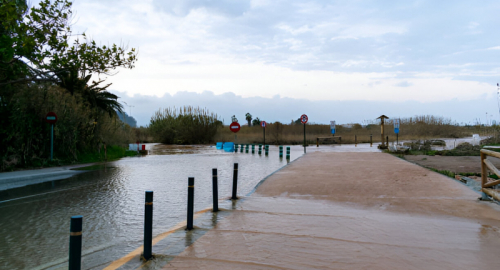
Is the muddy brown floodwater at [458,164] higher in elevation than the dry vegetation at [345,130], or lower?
lower

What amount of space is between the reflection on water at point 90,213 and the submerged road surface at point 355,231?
1306 mm

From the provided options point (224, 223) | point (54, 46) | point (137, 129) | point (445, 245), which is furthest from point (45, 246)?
point (137, 129)

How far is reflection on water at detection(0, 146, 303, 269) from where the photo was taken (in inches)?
206

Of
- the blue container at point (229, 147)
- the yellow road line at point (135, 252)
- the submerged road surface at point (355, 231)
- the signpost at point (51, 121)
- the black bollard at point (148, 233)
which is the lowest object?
the yellow road line at point (135, 252)

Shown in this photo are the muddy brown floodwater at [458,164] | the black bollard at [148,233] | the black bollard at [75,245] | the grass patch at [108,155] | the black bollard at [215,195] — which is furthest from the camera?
the grass patch at [108,155]

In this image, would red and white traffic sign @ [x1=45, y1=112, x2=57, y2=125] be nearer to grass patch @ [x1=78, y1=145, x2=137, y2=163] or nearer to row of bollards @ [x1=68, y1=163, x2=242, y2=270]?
grass patch @ [x1=78, y1=145, x2=137, y2=163]

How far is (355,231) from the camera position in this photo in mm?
5930

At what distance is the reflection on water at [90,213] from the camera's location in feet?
17.1

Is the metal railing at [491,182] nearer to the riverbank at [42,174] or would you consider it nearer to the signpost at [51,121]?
the riverbank at [42,174]

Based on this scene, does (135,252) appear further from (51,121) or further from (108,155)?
(108,155)

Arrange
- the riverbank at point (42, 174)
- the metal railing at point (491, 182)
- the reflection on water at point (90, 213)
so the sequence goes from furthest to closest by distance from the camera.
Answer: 1. the riverbank at point (42, 174)
2. the metal railing at point (491, 182)
3. the reflection on water at point (90, 213)

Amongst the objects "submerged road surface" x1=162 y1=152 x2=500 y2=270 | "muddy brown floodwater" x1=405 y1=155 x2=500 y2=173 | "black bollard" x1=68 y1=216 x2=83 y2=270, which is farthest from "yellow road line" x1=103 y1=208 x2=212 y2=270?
"muddy brown floodwater" x1=405 y1=155 x2=500 y2=173

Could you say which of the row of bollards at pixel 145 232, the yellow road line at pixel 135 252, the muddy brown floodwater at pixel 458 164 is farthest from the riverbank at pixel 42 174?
the muddy brown floodwater at pixel 458 164

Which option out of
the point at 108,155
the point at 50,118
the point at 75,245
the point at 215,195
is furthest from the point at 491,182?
the point at 108,155
